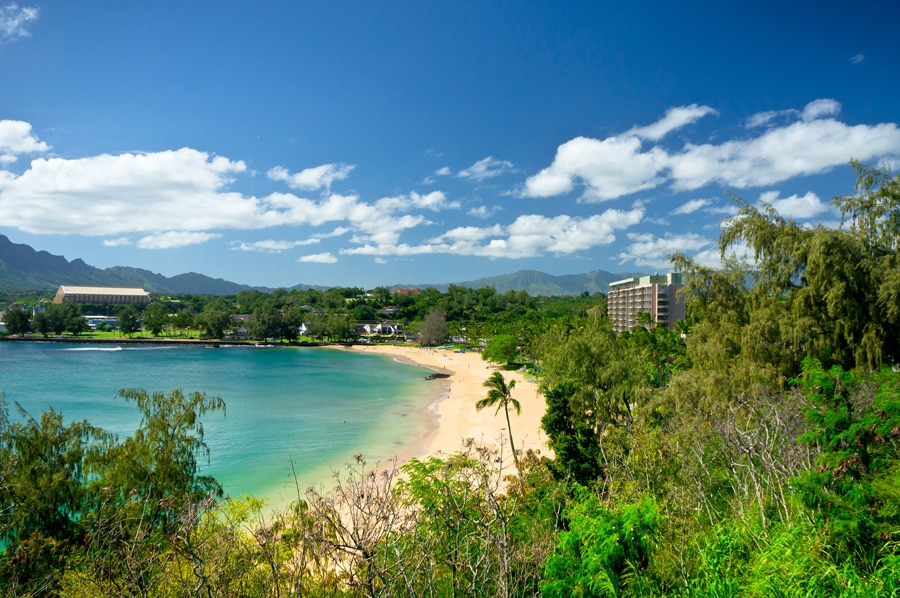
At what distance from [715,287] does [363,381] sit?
1792 inches

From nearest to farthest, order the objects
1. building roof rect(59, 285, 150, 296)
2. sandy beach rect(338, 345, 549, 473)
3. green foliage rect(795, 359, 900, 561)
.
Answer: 1. green foliage rect(795, 359, 900, 561)
2. sandy beach rect(338, 345, 549, 473)
3. building roof rect(59, 285, 150, 296)

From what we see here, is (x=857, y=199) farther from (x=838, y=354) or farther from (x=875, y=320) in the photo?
(x=838, y=354)

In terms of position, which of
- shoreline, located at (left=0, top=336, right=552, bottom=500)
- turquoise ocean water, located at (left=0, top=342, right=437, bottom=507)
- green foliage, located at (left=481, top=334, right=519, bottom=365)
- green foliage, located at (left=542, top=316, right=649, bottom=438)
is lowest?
turquoise ocean water, located at (left=0, top=342, right=437, bottom=507)

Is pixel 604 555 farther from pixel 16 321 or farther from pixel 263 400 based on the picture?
pixel 16 321

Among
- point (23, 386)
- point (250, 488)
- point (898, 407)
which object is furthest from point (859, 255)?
point (23, 386)

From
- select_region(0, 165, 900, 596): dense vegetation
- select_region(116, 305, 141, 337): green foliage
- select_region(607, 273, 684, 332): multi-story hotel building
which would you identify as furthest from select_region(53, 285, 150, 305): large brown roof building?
select_region(0, 165, 900, 596): dense vegetation

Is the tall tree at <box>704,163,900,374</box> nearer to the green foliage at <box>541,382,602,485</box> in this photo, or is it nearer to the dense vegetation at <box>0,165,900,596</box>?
the dense vegetation at <box>0,165,900,596</box>

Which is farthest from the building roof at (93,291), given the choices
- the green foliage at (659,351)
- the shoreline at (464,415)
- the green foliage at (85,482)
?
the green foliage at (85,482)

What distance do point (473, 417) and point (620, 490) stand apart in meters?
26.3

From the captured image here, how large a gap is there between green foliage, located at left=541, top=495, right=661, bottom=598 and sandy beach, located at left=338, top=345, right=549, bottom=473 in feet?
14.8

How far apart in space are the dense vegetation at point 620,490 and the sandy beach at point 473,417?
333cm

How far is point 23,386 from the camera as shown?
49906 mm

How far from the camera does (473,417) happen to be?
3722 centimetres

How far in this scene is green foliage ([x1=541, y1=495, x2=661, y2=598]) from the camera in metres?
5.66
